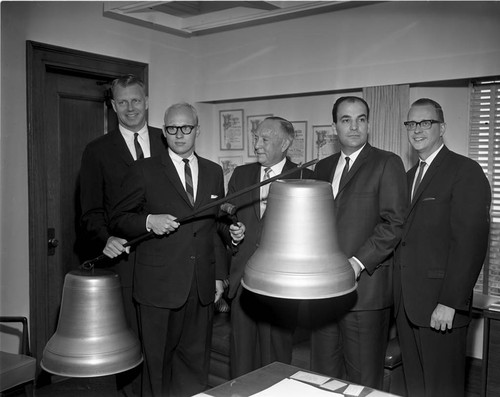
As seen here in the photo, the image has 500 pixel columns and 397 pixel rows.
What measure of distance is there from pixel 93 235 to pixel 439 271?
1.94 meters

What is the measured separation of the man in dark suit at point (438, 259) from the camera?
272cm

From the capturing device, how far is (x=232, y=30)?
5.29 metres

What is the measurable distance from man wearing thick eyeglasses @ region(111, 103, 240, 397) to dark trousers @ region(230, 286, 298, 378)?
0.85ft

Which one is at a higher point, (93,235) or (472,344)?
(93,235)

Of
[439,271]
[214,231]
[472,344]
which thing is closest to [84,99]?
[214,231]

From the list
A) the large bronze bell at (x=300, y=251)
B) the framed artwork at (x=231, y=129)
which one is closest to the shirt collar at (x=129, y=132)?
the large bronze bell at (x=300, y=251)

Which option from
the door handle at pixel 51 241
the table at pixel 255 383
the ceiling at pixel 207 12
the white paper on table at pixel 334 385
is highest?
the ceiling at pixel 207 12

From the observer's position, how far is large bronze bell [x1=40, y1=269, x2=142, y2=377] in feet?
Result: 5.35

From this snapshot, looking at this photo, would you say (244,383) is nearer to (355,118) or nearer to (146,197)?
(146,197)

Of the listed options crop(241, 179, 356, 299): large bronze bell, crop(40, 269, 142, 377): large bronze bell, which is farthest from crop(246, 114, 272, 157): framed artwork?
crop(241, 179, 356, 299): large bronze bell

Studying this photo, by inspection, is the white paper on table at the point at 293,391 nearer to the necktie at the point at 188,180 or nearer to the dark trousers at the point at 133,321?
the necktie at the point at 188,180

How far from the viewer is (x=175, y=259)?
2.91 metres

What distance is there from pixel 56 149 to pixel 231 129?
185 centimetres

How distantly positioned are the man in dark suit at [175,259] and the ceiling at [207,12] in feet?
5.66
